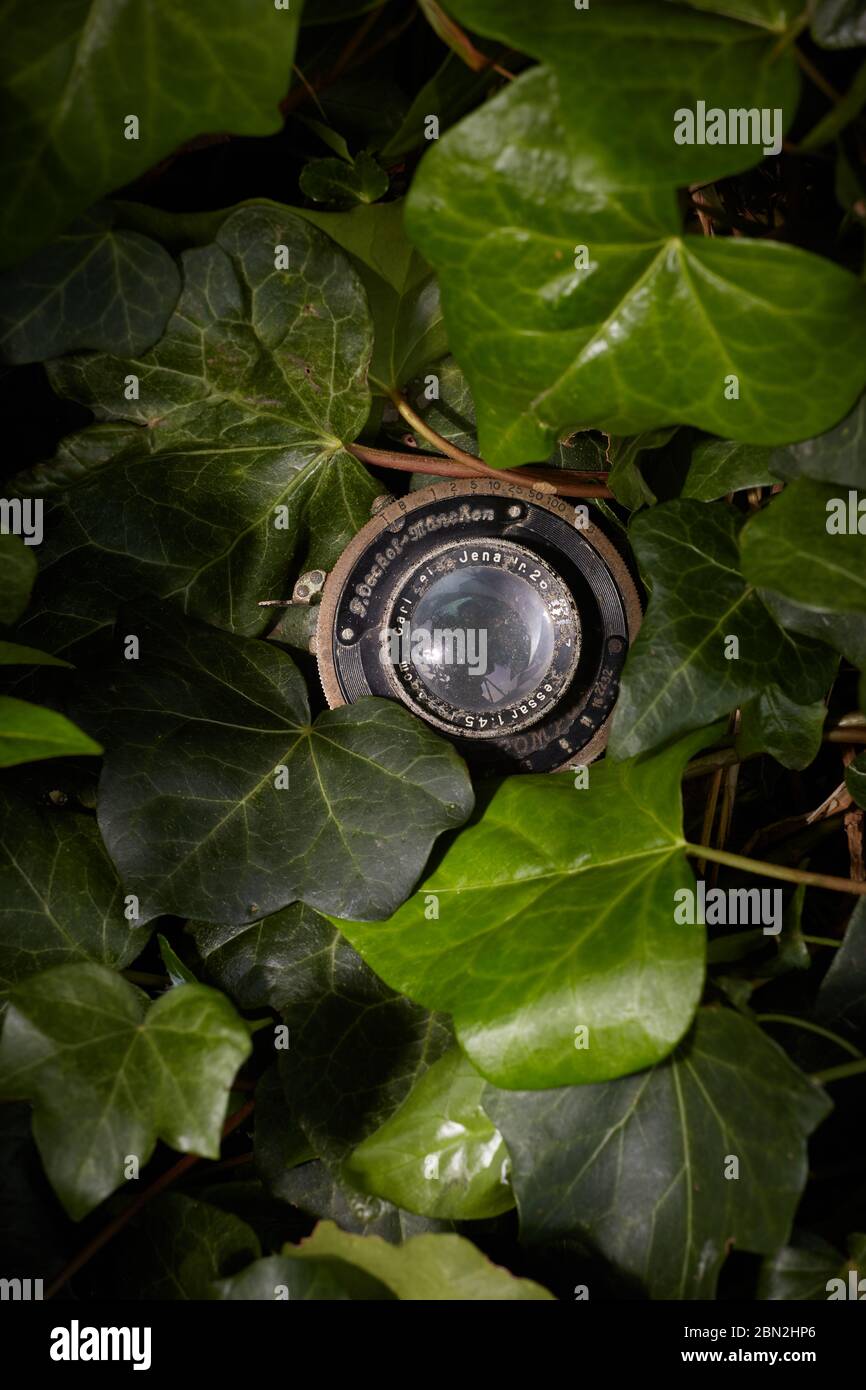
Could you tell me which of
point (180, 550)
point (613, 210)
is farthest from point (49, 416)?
point (613, 210)

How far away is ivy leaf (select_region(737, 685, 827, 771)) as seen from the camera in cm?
81

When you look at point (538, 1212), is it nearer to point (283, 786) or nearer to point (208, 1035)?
point (208, 1035)

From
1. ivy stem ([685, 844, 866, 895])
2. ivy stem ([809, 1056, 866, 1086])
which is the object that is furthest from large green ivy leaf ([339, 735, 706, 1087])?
ivy stem ([809, 1056, 866, 1086])

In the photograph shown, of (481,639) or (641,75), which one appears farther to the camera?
(481,639)

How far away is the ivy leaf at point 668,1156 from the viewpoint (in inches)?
28.0

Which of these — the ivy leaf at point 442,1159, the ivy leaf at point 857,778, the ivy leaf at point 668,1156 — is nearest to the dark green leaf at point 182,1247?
the ivy leaf at point 442,1159

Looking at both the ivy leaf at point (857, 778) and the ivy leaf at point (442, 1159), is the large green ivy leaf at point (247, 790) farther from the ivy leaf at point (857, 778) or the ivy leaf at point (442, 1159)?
the ivy leaf at point (857, 778)

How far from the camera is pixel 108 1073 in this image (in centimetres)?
72

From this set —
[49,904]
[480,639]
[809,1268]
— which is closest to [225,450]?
[480,639]

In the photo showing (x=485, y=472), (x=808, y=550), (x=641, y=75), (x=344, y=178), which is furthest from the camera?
(x=485, y=472)

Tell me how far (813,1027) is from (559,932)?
195 mm

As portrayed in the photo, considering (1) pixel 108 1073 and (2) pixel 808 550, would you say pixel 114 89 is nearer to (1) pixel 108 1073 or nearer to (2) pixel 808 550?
(2) pixel 808 550

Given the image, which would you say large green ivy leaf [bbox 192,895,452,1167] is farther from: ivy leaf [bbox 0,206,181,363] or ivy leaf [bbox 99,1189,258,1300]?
ivy leaf [bbox 0,206,181,363]

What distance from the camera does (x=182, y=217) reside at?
779 mm
